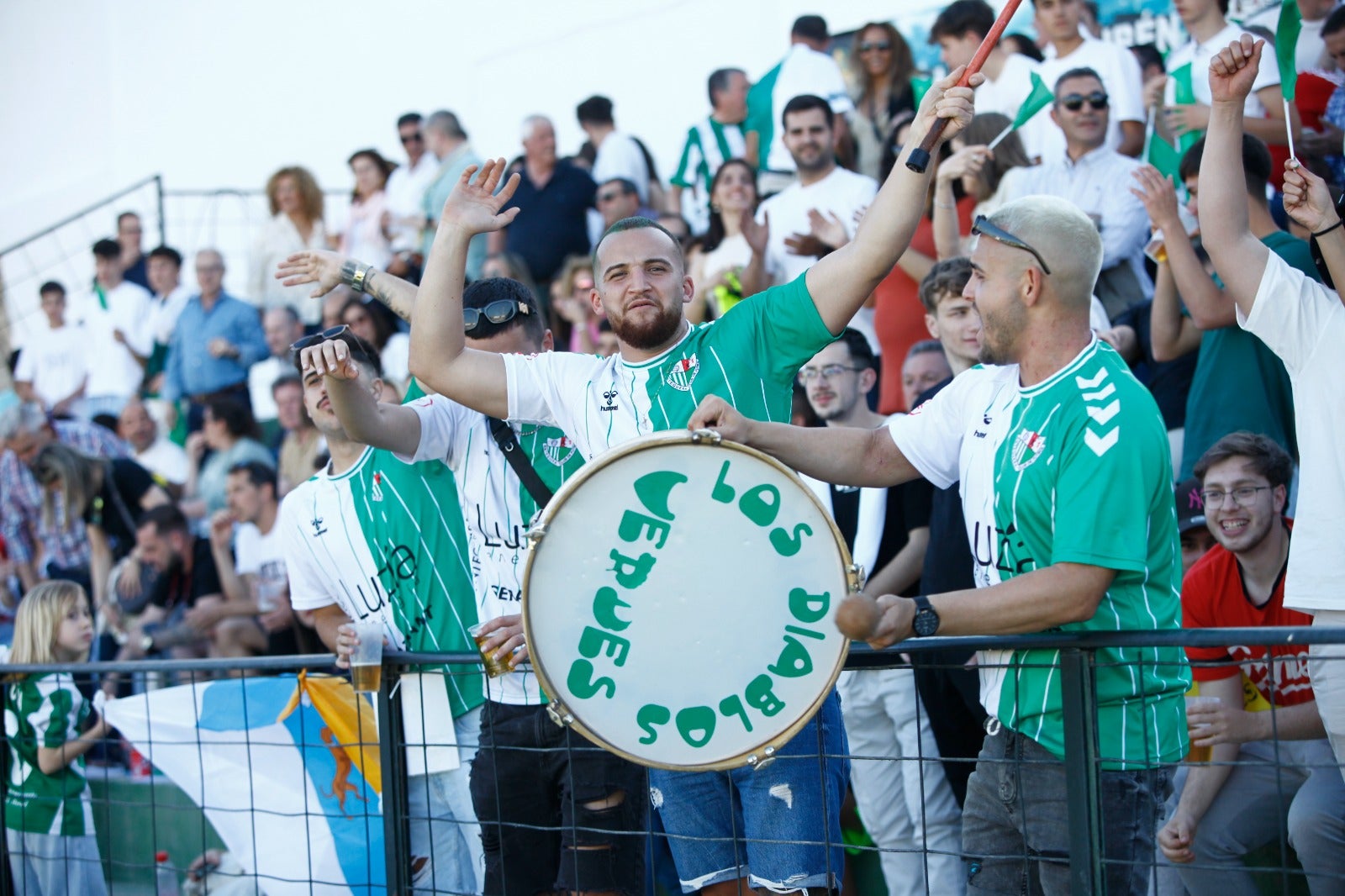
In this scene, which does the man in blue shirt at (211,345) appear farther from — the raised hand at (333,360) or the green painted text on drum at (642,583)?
the green painted text on drum at (642,583)

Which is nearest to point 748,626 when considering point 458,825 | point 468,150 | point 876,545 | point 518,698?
point 518,698

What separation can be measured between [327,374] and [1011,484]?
1.85 meters

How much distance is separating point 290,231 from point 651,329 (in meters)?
7.66

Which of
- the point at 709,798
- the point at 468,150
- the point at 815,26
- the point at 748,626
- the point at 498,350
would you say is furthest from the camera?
the point at 468,150

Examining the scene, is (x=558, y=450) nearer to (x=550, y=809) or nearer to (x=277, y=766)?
(x=550, y=809)

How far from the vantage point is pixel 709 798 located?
348 cm

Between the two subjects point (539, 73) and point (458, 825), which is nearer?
point (458, 825)

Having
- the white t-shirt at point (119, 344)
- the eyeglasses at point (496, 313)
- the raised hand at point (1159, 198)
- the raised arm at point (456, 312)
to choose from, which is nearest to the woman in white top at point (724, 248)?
the raised hand at point (1159, 198)

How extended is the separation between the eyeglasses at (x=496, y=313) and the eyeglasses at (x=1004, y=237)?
1489 millimetres

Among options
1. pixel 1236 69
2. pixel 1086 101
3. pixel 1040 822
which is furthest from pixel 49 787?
pixel 1086 101

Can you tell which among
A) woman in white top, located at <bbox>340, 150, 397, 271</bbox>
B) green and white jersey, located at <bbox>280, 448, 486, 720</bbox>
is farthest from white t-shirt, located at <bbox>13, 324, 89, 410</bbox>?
green and white jersey, located at <bbox>280, 448, 486, 720</bbox>

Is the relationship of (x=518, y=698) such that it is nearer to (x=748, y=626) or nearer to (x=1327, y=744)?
(x=748, y=626)

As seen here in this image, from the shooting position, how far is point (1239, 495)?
13.3 feet

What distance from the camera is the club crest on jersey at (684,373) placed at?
3535mm
